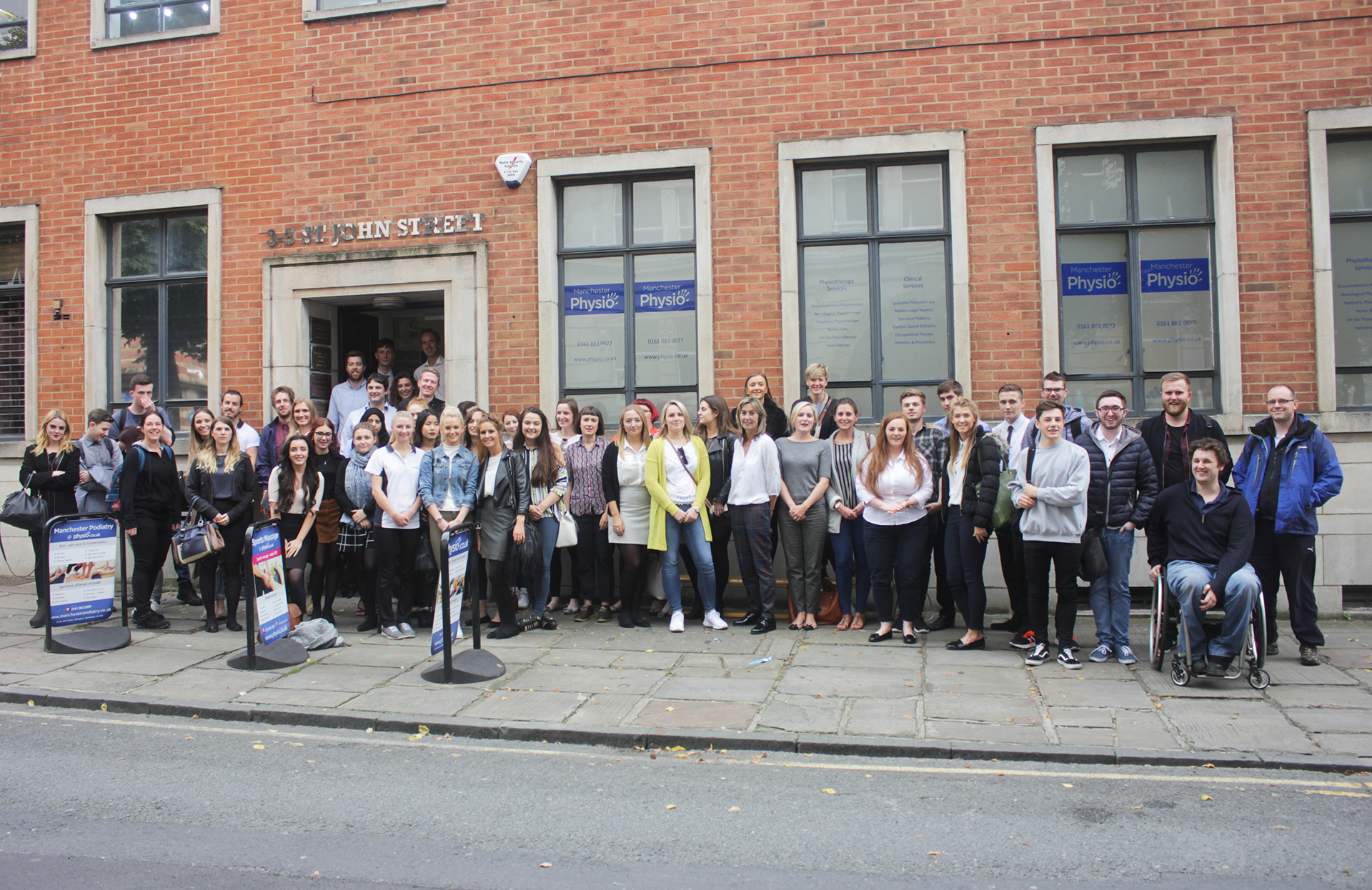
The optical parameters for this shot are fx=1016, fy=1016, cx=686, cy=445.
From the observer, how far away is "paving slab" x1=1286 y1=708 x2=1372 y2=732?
5.75 meters

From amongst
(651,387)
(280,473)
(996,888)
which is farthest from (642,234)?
(996,888)

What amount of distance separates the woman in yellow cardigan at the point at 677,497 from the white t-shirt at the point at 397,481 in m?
1.96

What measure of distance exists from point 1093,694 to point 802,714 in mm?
1946

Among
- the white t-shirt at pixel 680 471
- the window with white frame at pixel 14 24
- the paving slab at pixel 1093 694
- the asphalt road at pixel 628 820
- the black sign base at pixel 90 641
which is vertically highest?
the window with white frame at pixel 14 24

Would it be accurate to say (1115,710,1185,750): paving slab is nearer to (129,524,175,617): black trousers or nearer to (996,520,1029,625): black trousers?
(996,520,1029,625): black trousers

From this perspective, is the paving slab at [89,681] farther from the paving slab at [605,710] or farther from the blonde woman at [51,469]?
the paving slab at [605,710]

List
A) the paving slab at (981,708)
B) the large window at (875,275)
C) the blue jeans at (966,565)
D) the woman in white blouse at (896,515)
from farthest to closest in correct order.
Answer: the large window at (875,275) → the woman in white blouse at (896,515) → the blue jeans at (966,565) → the paving slab at (981,708)

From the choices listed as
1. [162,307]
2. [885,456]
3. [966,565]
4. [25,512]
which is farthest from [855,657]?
[162,307]

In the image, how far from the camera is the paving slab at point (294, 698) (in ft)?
21.0

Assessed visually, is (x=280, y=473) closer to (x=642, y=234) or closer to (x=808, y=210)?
(x=642, y=234)

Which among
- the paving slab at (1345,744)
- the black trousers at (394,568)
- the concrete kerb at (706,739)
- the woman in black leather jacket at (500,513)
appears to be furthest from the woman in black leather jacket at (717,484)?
the paving slab at (1345,744)

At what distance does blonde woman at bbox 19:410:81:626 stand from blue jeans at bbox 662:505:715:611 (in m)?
5.42

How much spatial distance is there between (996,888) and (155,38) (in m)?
12.0

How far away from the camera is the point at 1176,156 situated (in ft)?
31.2
